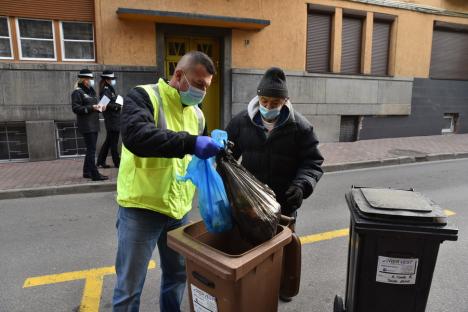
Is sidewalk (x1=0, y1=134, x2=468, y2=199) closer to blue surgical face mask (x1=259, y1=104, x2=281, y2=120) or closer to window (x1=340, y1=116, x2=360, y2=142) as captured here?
window (x1=340, y1=116, x2=360, y2=142)

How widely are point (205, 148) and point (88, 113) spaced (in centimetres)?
549

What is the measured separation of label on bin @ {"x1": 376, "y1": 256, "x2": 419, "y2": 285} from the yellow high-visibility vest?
1.31 metres

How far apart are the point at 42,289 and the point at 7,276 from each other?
0.51 metres

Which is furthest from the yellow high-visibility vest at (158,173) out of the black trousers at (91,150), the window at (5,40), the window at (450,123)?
the window at (450,123)

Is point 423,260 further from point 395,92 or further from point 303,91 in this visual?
point 395,92

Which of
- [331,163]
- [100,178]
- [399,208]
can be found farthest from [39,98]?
[399,208]

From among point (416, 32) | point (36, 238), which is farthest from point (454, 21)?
point (36, 238)

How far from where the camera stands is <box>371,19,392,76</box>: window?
39.9 feet

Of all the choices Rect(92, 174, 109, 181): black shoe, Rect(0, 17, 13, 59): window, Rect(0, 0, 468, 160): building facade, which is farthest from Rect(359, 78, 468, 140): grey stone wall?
Rect(0, 17, 13, 59): window

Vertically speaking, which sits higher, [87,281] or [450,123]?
[450,123]

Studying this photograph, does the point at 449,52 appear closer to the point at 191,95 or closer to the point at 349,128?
the point at 349,128

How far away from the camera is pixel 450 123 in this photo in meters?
14.1

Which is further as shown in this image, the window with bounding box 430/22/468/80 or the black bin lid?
the window with bounding box 430/22/468/80


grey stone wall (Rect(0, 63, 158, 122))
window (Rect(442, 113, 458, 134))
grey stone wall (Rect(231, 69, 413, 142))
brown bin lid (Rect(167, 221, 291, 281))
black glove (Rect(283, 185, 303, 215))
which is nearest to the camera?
brown bin lid (Rect(167, 221, 291, 281))
